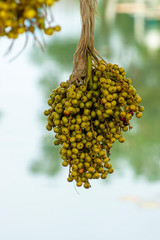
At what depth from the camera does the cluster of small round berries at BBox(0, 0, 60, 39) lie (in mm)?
713

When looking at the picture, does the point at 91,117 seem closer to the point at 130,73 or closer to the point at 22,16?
the point at 22,16

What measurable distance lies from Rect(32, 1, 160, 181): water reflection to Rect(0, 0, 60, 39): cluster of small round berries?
140 inches

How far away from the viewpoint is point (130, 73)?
4512 millimetres

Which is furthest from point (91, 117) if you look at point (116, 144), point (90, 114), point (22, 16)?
point (116, 144)

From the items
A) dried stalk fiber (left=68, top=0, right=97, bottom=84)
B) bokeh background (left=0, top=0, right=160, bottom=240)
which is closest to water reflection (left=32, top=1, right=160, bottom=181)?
bokeh background (left=0, top=0, right=160, bottom=240)

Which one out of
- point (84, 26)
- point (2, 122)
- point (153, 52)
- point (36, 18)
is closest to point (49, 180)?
point (2, 122)

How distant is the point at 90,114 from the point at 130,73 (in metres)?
3.57

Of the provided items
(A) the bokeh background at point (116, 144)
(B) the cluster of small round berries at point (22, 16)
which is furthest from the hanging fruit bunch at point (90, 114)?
(A) the bokeh background at point (116, 144)

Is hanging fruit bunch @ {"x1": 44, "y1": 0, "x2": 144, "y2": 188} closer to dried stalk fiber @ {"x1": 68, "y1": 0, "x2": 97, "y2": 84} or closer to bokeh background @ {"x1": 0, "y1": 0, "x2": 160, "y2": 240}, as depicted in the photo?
dried stalk fiber @ {"x1": 68, "y1": 0, "x2": 97, "y2": 84}

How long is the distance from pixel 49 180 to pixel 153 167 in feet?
3.91

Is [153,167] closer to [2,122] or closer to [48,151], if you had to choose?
[48,151]

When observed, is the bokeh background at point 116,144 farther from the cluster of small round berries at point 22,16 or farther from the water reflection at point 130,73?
the cluster of small round berries at point 22,16

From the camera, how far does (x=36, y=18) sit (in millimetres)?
779

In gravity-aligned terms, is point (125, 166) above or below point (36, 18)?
above
